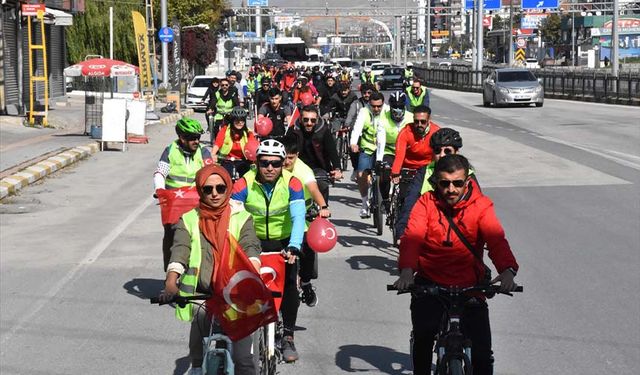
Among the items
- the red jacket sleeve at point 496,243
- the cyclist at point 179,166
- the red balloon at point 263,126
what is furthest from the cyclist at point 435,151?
the red balloon at point 263,126

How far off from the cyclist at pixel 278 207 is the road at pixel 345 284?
44cm

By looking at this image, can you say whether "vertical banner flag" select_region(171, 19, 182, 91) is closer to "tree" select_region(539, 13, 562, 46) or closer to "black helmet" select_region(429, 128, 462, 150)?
"black helmet" select_region(429, 128, 462, 150)

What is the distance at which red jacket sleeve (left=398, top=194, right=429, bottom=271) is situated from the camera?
6070 millimetres

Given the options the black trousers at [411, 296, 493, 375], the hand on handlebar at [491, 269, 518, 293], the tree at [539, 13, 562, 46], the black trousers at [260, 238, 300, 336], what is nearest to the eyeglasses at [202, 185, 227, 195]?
the black trousers at [411, 296, 493, 375]

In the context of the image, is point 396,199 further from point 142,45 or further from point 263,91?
point 142,45

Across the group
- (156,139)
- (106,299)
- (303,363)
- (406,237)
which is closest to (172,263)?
(406,237)

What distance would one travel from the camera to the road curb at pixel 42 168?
20078mm

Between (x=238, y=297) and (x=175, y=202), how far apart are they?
420cm

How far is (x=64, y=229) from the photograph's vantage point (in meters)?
15.5

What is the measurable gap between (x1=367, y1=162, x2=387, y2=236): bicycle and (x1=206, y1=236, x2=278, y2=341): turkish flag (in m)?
8.27

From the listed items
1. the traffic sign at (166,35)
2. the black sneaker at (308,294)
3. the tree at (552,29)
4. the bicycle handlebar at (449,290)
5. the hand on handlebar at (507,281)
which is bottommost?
the black sneaker at (308,294)

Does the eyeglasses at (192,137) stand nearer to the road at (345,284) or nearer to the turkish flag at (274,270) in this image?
the road at (345,284)

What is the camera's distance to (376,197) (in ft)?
Answer: 47.9

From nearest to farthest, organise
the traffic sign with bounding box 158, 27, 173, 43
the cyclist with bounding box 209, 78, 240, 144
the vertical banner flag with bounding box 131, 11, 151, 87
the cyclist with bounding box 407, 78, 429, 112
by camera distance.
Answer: the cyclist with bounding box 407, 78, 429, 112 → the cyclist with bounding box 209, 78, 240, 144 → the vertical banner flag with bounding box 131, 11, 151, 87 → the traffic sign with bounding box 158, 27, 173, 43
